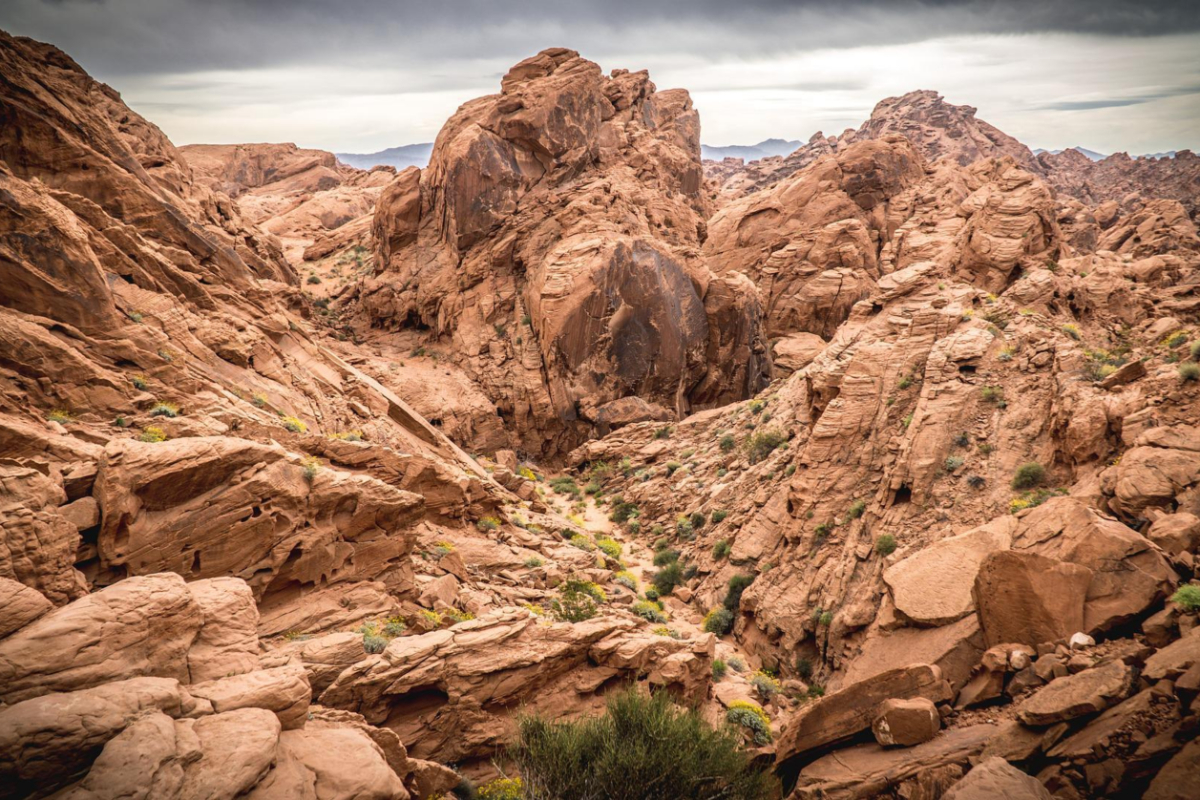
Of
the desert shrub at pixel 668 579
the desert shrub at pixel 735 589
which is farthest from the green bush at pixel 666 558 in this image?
the desert shrub at pixel 735 589

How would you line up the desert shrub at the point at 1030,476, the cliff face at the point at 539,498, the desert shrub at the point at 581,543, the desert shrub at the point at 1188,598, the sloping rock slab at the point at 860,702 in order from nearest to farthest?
the cliff face at the point at 539,498
the desert shrub at the point at 1188,598
the sloping rock slab at the point at 860,702
the desert shrub at the point at 1030,476
the desert shrub at the point at 581,543

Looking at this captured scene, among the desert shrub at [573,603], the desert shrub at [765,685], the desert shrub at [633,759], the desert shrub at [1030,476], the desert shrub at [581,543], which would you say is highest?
the desert shrub at [1030,476]

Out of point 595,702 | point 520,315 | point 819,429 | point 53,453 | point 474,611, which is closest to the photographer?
point 53,453

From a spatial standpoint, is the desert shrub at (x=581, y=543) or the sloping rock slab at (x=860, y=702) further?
the desert shrub at (x=581, y=543)

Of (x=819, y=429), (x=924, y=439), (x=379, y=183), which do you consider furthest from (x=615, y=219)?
(x=379, y=183)

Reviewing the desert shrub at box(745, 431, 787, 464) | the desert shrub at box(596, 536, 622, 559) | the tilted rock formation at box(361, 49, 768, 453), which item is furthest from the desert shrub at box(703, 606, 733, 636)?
the tilted rock formation at box(361, 49, 768, 453)

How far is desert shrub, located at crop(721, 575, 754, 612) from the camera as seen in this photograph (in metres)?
Result: 22.0

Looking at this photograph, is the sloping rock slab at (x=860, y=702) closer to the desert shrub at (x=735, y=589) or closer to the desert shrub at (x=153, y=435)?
the desert shrub at (x=735, y=589)

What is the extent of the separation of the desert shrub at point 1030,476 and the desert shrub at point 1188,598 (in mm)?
8074

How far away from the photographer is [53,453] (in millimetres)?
10500

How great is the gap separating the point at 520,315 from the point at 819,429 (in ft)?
77.9

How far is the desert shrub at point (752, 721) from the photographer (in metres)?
13.6

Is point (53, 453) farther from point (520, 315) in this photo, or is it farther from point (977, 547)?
point (520, 315)

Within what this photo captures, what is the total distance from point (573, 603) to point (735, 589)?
7205 mm
